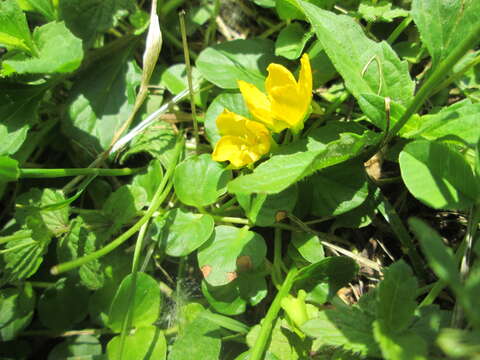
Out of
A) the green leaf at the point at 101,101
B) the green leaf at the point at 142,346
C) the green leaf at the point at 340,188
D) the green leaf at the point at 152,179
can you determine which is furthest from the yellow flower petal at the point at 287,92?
the green leaf at the point at 142,346

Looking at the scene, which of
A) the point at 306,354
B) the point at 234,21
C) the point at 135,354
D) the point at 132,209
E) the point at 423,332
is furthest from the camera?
the point at 234,21

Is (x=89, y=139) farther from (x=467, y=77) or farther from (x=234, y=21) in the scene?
(x=467, y=77)

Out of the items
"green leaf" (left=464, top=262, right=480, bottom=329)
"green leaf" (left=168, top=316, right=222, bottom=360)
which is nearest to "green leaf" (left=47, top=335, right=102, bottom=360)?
"green leaf" (left=168, top=316, right=222, bottom=360)

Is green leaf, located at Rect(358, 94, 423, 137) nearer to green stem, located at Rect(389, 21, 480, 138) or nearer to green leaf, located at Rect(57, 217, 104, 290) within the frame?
green stem, located at Rect(389, 21, 480, 138)

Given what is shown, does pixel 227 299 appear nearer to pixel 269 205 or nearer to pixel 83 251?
pixel 269 205

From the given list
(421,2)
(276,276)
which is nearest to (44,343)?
(276,276)

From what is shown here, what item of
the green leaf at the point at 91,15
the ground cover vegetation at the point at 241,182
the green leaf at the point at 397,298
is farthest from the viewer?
the green leaf at the point at 91,15

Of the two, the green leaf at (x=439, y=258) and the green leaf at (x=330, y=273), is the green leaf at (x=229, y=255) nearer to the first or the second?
the green leaf at (x=330, y=273)
